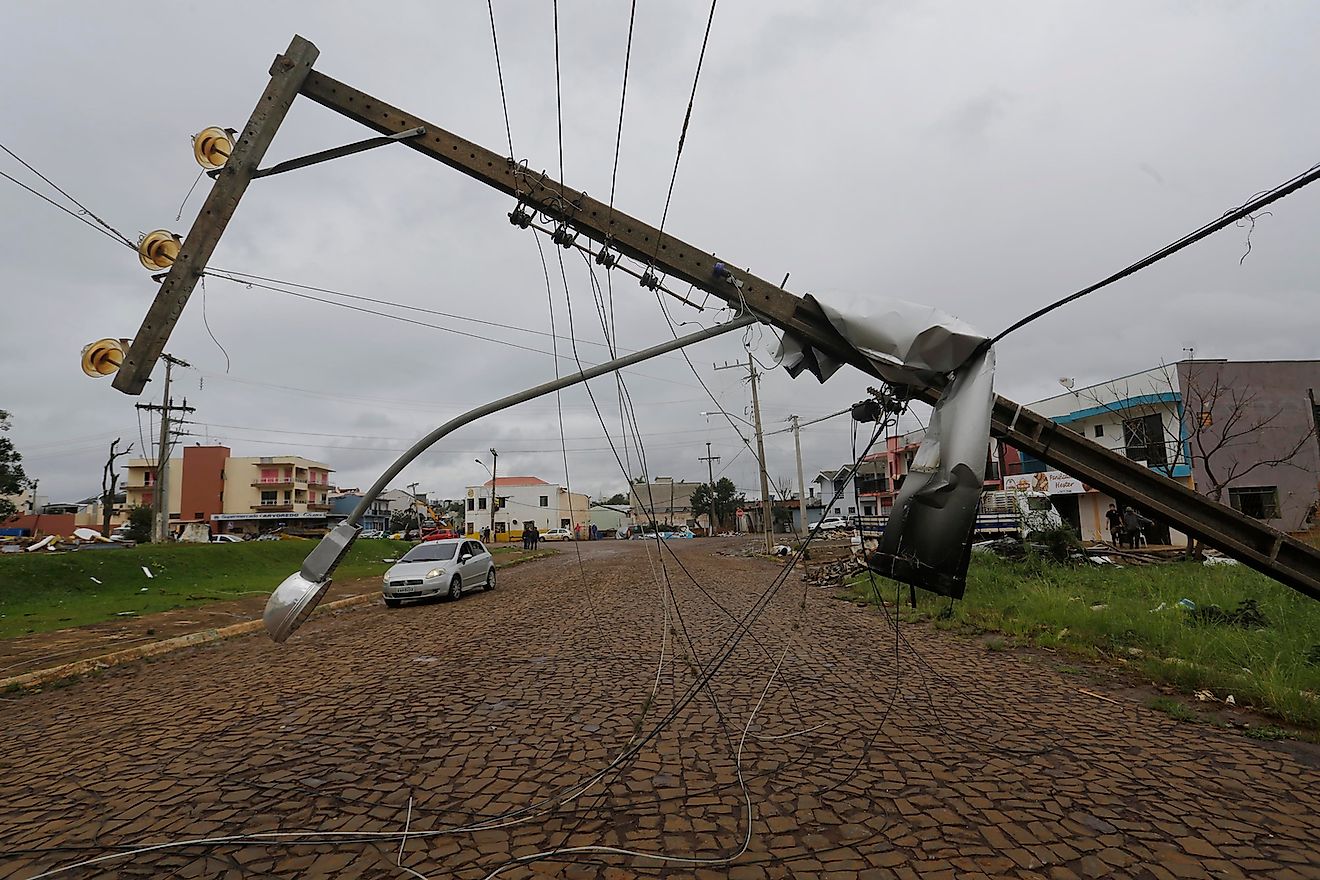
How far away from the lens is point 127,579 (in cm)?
2053

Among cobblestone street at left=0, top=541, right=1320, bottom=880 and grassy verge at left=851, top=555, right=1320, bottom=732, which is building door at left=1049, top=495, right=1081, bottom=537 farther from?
cobblestone street at left=0, top=541, right=1320, bottom=880

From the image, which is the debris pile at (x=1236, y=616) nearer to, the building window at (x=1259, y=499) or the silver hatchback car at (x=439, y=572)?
the silver hatchback car at (x=439, y=572)

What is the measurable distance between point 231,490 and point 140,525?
17396mm

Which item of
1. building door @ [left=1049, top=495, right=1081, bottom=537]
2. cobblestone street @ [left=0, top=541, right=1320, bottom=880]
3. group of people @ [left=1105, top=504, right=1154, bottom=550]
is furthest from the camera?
building door @ [left=1049, top=495, right=1081, bottom=537]

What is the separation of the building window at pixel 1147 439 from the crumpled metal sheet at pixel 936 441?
2150 centimetres

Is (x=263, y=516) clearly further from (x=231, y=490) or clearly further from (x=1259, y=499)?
(x=1259, y=499)

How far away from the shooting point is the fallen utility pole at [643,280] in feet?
16.6

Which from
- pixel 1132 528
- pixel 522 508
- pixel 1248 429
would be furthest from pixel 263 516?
pixel 1248 429

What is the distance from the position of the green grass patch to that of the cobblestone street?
850cm

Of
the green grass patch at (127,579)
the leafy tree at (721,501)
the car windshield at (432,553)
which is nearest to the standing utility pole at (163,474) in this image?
the green grass patch at (127,579)

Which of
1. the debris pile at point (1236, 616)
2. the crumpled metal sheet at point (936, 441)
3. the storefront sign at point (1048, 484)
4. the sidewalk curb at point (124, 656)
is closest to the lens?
the crumpled metal sheet at point (936, 441)

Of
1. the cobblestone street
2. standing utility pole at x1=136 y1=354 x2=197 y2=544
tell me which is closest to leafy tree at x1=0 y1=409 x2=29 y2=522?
standing utility pole at x1=136 y1=354 x2=197 y2=544

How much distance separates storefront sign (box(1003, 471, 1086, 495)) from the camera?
29844 mm

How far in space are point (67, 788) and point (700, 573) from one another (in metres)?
19.2
